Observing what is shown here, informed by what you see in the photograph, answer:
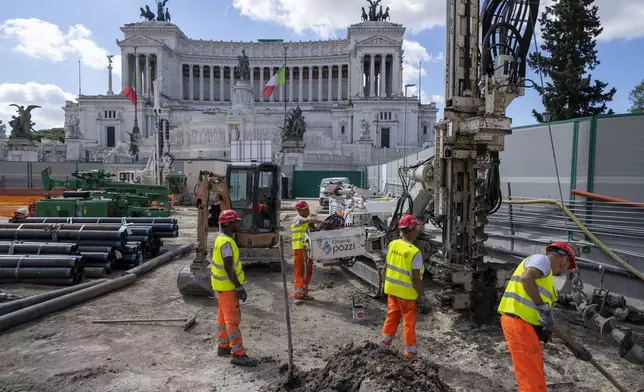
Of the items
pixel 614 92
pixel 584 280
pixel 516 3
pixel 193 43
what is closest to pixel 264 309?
pixel 584 280

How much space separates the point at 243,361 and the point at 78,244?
21.2ft

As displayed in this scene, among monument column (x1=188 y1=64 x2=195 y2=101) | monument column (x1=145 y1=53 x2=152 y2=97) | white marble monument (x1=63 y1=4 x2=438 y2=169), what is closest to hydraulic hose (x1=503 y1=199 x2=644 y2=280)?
white marble monument (x1=63 y1=4 x2=438 y2=169)

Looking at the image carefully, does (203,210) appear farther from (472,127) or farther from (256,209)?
(472,127)

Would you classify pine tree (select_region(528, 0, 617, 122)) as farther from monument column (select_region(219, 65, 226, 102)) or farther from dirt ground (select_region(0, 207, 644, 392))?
monument column (select_region(219, 65, 226, 102))

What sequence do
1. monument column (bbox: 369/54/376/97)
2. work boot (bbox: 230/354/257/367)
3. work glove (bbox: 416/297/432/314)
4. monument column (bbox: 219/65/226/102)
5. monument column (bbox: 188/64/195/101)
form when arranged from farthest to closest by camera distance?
monument column (bbox: 219/65/226/102) < monument column (bbox: 188/64/195/101) < monument column (bbox: 369/54/376/97) < work glove (bbox: 416/297/432/314) < work boot (bbox: 230/354/257/367)

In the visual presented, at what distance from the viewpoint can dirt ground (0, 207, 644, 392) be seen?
4.68m

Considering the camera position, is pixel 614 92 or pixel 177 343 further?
Answer: pixel 614 92

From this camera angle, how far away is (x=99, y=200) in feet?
43.5

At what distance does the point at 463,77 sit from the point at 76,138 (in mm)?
60566

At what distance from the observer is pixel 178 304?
302 inches

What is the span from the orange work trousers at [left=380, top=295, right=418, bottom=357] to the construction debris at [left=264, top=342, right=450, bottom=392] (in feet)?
1.17

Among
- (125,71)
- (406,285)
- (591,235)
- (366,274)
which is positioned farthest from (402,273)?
(125,71)

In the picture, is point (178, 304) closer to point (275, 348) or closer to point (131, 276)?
point (131, 276)

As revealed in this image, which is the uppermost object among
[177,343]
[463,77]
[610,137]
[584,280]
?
[463,77]
